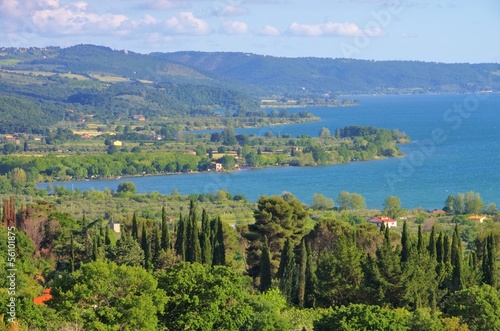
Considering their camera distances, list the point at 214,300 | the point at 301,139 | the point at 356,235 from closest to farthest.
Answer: the point at 214,300 → the point at 356,235 → the point at 301,139

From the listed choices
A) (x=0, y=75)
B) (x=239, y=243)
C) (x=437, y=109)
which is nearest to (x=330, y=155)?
(x=239, y=243)

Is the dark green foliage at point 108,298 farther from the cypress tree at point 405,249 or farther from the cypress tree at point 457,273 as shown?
the cypress tree at point 457,273

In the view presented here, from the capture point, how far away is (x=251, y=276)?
31.1 m

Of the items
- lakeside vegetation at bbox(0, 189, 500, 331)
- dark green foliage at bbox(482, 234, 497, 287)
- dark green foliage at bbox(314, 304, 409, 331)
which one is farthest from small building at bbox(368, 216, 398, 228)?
dark green foliage at bbox(314, 304, 409, 331)

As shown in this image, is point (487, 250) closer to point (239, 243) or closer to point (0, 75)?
point (239, 243)

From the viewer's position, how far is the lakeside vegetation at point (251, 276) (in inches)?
818

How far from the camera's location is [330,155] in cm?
9600

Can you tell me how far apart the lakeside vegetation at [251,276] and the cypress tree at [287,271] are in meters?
0.06

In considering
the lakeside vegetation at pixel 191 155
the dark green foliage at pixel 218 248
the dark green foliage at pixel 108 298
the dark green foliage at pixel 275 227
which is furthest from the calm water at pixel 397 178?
the dark green foliage at pixel 108 298

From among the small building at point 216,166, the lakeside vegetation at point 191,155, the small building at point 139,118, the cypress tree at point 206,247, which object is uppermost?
the cypress tree at point 206,247

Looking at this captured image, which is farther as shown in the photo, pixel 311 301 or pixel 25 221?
pixel 25 221

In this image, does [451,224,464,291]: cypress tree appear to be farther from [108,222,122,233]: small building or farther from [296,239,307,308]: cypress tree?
[108,222,122,233]: small building

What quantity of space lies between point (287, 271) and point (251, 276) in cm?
302

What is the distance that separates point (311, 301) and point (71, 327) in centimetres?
895
